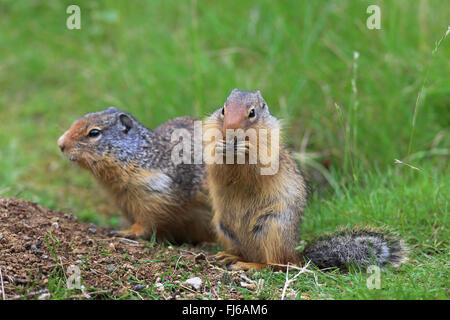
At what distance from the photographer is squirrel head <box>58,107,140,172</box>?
533cm

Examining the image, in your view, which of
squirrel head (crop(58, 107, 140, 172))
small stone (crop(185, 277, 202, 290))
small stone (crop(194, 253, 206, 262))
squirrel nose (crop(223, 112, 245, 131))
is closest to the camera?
small stone (crop(185, 277, 202, 290))

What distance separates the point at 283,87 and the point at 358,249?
3.30 metres

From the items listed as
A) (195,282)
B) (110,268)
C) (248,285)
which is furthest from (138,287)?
(248,285)

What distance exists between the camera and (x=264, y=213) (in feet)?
15.4

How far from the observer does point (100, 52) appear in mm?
8711

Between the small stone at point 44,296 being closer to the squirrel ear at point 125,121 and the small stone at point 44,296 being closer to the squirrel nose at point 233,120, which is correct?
the squirrel nose at point 233,120

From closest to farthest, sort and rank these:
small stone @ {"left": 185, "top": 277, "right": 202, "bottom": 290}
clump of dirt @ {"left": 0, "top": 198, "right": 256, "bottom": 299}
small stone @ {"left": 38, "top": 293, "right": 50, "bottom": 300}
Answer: small stone @ {"left": 38, "top": 293, "right": 50, "bottom": 300}
clump of dirt @ {"left": 0, "top": 198, "right": 256, "bottom": 299}
small stone @ {"left": 185, "top": 277, "right": 202, "bottom": 290}

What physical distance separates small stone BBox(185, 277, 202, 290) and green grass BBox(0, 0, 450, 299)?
1.68m

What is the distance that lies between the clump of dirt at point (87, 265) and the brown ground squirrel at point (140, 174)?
2.05ft

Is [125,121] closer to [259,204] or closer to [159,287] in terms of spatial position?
[259,204]

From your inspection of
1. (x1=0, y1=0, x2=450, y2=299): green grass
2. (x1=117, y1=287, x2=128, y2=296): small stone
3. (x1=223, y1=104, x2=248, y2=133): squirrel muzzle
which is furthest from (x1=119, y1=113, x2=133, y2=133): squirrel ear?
(x1=117, y1=287, x2=128, y2=296): small stone

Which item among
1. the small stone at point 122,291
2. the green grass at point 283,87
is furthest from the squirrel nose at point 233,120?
the green grass at point 283,87

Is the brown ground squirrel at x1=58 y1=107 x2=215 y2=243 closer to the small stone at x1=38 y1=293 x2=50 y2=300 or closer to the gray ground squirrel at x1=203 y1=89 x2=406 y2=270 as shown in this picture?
the gray ground squirrel at x1=203 y1=89 x2=406 y2=270

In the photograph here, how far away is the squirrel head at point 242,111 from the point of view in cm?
430
